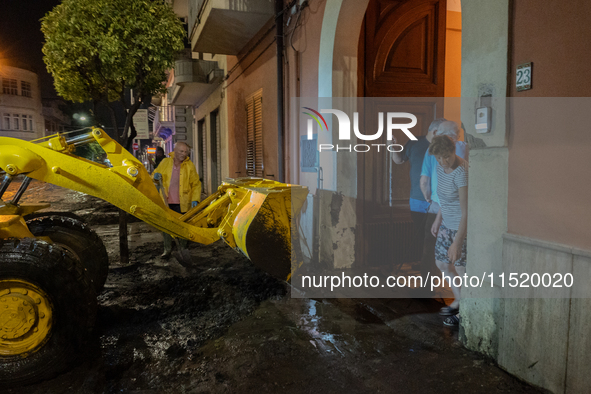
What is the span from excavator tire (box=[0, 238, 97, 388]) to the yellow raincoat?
3.20 metres

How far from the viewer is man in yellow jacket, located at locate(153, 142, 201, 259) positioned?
20.9ft

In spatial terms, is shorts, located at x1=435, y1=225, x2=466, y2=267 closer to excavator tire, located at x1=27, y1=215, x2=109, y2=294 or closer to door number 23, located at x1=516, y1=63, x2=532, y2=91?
door number 23, located at x1=516, y1=63, x2=532, y2=91

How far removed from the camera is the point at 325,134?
581 centimetres

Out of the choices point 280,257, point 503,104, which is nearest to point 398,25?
point 503,104

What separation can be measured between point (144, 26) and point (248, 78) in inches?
119

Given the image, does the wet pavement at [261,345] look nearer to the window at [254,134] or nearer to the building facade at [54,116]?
the window at [254,134]

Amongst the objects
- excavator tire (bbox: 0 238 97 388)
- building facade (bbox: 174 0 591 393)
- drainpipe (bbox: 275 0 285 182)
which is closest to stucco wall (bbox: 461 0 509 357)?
building facade (bbox: 174 0 591 393)

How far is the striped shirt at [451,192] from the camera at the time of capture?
153 inches

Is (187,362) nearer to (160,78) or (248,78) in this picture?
(160,78)

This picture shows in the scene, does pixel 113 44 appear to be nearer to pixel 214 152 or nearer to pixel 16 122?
pixel 214 152

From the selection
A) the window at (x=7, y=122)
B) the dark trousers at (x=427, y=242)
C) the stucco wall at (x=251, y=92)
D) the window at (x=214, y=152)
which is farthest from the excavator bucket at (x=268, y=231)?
the window at (x=7, y=122)

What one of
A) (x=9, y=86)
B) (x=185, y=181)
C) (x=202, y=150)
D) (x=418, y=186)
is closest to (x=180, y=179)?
(x=185, y=181)

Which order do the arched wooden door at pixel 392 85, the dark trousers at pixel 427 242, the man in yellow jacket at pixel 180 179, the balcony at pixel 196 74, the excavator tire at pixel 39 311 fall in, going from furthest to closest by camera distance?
the balcony at pixel 196 74, the man in yellow jacket at pixel 180 179, the arched wooden door at pixel 392 85, the dark trousers at pixel 427 242, the excavator tire at pixel 39 311

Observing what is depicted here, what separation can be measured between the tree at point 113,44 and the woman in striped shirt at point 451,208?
462 centimetres
